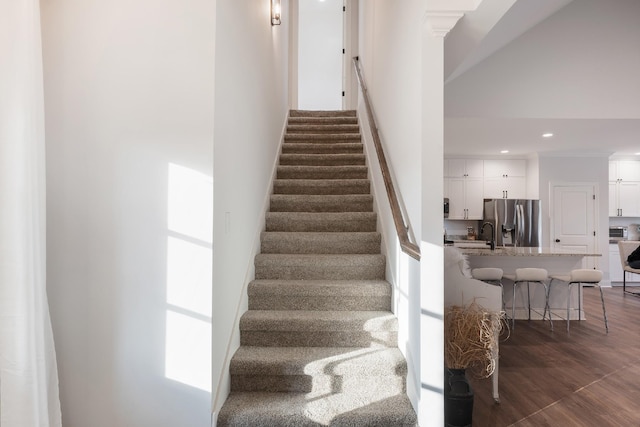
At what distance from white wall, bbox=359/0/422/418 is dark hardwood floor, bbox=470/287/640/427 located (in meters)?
0.81

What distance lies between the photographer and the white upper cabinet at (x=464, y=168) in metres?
7.34

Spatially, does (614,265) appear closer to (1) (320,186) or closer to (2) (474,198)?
(2) (474,198)

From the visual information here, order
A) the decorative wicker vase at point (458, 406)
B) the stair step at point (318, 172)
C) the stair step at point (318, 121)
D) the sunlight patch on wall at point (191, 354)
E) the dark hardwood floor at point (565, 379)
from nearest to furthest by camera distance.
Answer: the sunlight patch on wall at point (191, 354) → the decorative wicker vase at point (458, 406) → the dark hardwood floor at point (565, 379) → the stair step at point (318, 172) → the stair step at point (318, 121)

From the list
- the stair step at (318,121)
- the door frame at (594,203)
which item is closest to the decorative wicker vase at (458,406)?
the stair step at (318,121)

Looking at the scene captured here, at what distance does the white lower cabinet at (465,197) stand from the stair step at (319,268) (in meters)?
4.93

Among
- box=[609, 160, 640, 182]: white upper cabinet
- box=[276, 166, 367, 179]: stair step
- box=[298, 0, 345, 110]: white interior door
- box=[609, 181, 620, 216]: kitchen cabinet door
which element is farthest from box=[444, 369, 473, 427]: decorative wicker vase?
box=[609, 160, 640, 182]: white upper cabinet

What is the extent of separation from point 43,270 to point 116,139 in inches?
28.6

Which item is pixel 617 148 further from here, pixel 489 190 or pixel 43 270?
pixel 43 270

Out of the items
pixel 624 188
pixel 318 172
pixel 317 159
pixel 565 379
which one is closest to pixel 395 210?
pixel 318 172

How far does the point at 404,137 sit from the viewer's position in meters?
2.44

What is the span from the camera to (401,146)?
100 inches

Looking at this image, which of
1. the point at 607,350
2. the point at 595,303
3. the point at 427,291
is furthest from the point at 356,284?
the point at 595,303

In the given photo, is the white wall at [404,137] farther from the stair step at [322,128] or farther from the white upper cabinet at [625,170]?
the white upper cabinet at [625,170]

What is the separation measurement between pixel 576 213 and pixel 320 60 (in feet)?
19.8
